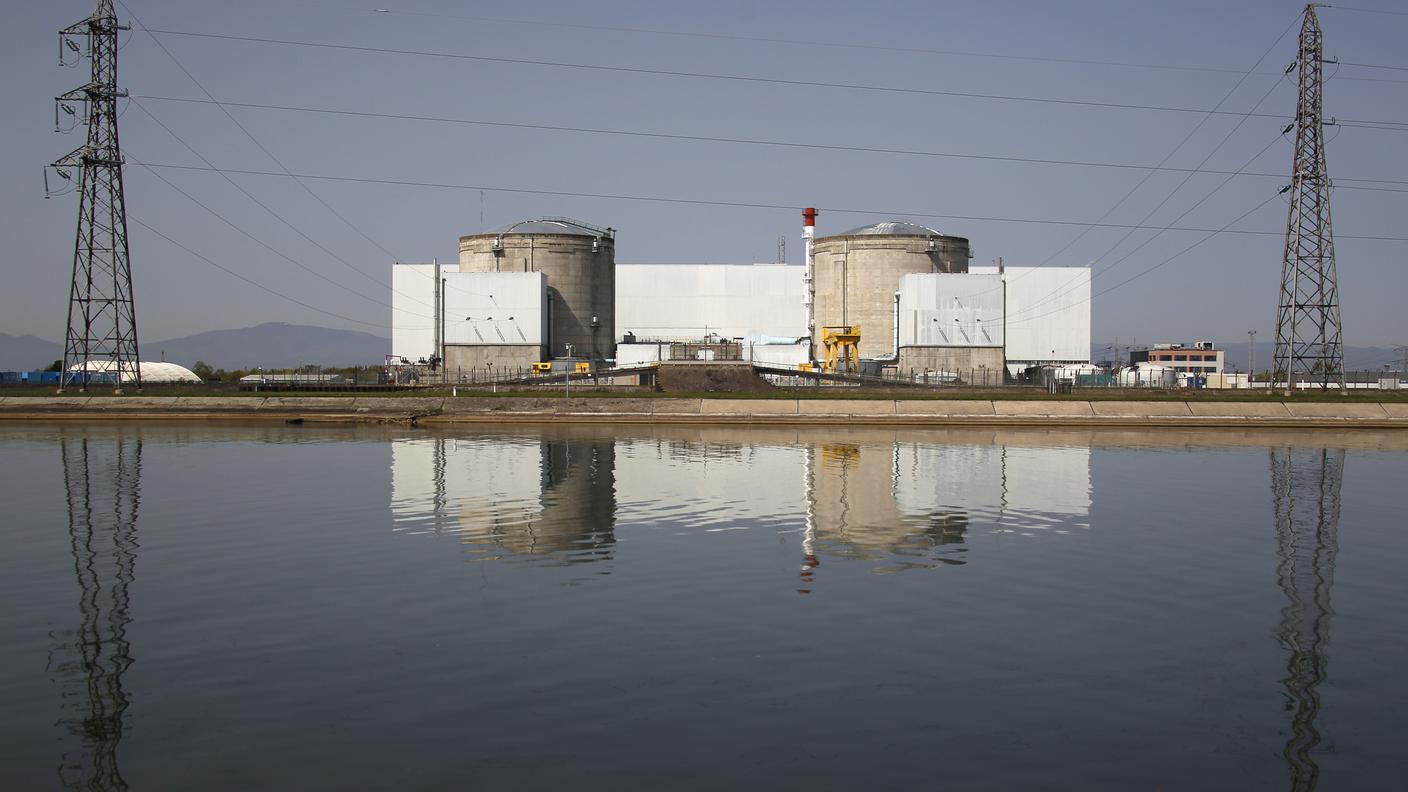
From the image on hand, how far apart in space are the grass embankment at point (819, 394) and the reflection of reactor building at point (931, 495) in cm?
2023

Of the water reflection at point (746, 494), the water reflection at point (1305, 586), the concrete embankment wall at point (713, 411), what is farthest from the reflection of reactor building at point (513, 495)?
the concrete embankment wall at point (713, 411)

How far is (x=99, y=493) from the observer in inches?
904

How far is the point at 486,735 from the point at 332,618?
14.3ft

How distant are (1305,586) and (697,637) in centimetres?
835

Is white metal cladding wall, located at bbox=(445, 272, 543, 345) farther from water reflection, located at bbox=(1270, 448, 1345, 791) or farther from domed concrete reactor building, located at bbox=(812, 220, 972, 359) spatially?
water reflection, located at bbox=(1270, 448, 1345, 791)

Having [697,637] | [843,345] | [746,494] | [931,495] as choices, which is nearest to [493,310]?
[843,345]

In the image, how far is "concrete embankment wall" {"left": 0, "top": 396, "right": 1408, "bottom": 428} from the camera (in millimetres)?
49406

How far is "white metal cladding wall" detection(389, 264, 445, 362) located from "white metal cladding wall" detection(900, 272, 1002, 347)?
3370cm

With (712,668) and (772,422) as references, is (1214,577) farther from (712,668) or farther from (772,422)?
(772,422)

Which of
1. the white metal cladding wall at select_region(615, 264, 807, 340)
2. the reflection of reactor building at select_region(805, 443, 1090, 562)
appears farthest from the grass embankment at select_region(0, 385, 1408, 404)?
the white metal cladding wall at select_region(615, 264, 807, 340)

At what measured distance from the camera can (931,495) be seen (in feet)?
77.8

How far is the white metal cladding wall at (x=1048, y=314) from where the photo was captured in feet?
261

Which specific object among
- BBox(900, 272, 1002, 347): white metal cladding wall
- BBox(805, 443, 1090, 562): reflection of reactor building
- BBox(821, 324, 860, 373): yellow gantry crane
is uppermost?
BBox(900, 272, 1002, 347): white metal cladding wall

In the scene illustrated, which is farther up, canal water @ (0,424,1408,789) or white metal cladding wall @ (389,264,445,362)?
white metal cladding wall @ (389,264,445,362)
